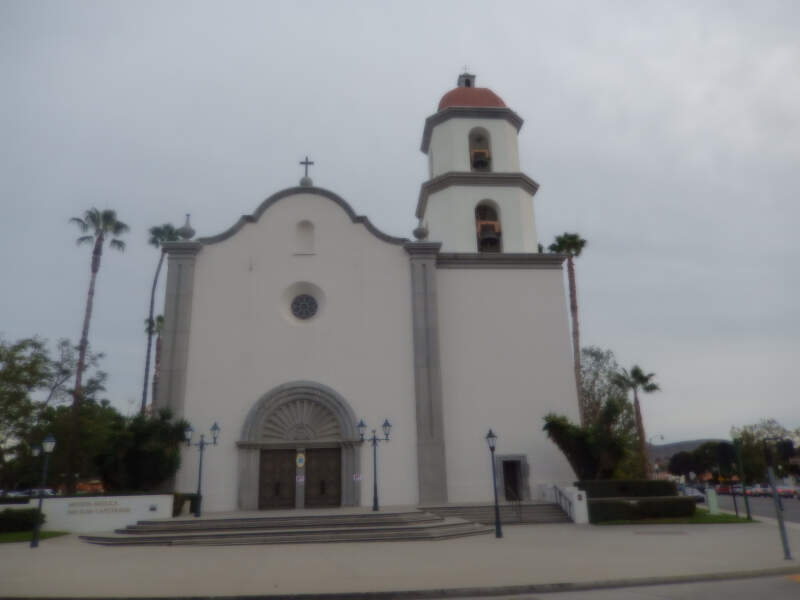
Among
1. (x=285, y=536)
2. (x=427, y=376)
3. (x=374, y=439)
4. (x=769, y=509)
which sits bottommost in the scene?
(x=769, y=509)

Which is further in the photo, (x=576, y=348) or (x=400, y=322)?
(x=576, y=348)

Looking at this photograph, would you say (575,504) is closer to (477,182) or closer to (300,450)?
(300,450)

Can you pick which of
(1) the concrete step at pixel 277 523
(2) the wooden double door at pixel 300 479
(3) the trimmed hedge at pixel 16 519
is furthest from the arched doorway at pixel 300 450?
(3) the trimmed hedge at pixel 16 519

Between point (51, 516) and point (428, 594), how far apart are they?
15808 millimetres

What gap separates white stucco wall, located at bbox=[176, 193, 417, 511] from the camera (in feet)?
72.5

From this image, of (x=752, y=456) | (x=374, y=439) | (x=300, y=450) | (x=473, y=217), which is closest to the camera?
(x=374, y=439)

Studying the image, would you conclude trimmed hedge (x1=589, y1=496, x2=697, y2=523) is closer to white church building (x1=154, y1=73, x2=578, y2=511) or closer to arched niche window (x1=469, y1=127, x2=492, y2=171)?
white church building (x1=154, y1=73, x2=578, y2=511)

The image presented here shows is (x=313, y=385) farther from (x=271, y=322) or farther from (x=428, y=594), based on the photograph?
(x=428, y=594)

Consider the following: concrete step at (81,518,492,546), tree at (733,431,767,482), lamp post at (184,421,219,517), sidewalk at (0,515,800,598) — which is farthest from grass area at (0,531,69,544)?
tree at (733,431,767,482)

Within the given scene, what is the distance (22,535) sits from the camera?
17875 millimetres

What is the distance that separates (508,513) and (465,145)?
50.2 feet

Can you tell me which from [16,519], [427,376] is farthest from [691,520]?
[16,519]

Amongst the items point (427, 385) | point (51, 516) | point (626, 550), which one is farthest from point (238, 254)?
point (626, 550)

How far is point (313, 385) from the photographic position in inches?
898
